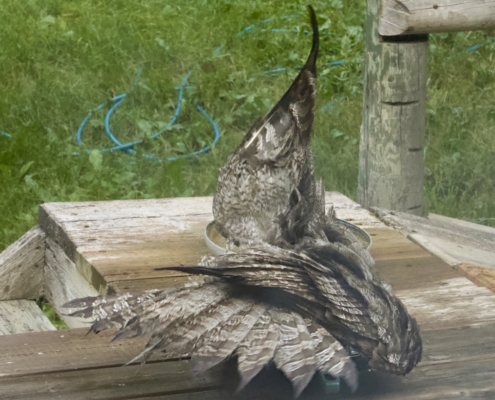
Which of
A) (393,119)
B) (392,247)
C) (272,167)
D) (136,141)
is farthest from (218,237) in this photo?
(136,141)

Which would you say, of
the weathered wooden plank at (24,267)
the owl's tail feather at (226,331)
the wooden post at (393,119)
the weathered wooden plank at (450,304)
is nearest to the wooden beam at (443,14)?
the wooden post at (393,119)

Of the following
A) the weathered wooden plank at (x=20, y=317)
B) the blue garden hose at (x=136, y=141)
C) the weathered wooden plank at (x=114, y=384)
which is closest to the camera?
the weathered wooden plank at (x=114, y=384)

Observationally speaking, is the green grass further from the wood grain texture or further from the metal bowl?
the metal bowl

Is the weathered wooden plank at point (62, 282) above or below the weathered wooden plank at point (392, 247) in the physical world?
below

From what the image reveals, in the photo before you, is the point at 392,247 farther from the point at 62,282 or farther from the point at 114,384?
the point at 114,384

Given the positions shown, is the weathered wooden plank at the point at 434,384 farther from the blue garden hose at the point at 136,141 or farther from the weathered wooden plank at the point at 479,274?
the blue garden hose at the point at 136,141

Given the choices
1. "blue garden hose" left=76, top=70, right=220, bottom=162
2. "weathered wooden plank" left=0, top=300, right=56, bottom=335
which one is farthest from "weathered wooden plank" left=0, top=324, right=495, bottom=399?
"blue garden hose" left=76, top=70, right=220, bottom=162
